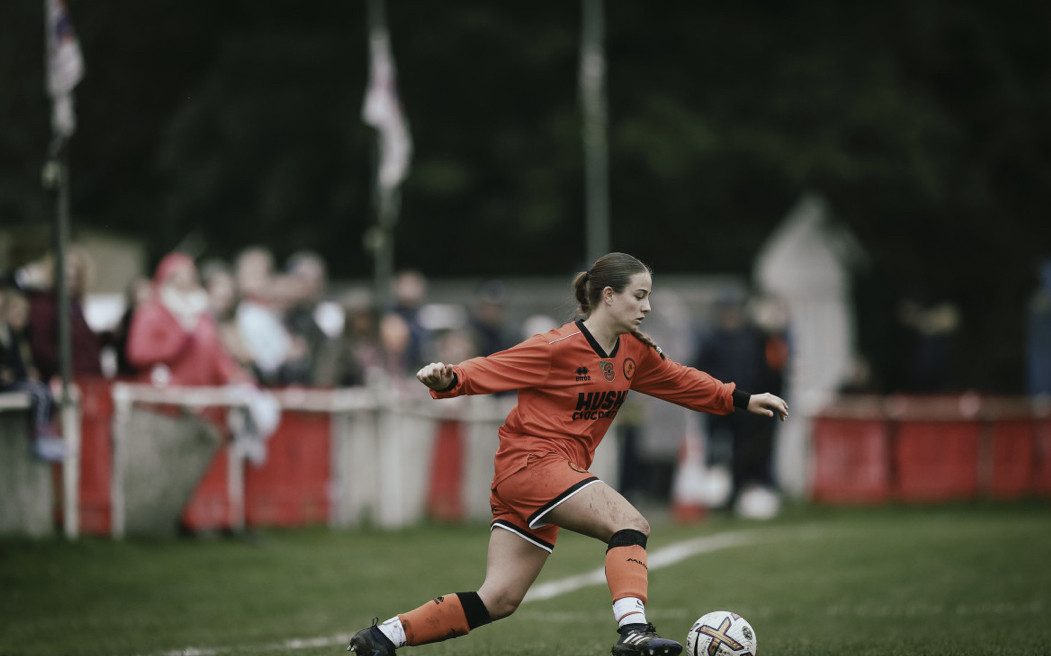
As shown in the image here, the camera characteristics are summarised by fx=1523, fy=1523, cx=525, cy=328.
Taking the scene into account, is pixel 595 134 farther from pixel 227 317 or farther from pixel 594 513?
pixel 594 513

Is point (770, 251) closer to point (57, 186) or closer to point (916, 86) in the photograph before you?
point (916, 86)

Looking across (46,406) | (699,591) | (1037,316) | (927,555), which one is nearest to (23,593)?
(46,406)

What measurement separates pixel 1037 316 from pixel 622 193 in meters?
11.3

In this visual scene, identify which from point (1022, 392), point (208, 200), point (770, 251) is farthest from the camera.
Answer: point (208, 200)

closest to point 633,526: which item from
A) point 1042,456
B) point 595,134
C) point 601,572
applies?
point 601,572

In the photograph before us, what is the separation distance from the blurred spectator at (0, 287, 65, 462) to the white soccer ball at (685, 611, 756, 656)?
5957mm

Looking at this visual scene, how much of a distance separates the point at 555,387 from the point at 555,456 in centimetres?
32

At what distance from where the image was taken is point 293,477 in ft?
46.0

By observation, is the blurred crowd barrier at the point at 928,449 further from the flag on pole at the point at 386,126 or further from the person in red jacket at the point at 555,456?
the person in red jacket at the point at 555,456

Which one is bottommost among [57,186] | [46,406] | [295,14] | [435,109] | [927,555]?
[927,555]

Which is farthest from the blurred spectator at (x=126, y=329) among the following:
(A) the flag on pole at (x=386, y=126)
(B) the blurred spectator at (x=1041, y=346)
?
(B) the blurred spectator at (x=1041, y=346)

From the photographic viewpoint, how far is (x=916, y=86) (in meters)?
29.0

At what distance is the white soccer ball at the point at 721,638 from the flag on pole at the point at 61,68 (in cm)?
722

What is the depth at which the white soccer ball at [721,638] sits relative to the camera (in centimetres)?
676
